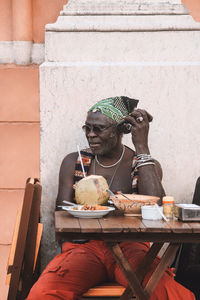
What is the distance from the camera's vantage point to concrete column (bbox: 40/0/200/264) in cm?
419

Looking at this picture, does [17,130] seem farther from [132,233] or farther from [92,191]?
[132,233]

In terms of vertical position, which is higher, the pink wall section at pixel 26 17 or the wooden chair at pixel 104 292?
the pink wall section at pixel 26 17

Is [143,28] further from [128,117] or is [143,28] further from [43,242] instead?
[43,242]

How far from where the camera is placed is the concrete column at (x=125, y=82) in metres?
4.19

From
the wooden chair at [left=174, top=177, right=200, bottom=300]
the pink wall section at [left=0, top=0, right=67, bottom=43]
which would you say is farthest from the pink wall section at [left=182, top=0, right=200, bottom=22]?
the wooden chair at [left=174, top=177, right=200, bottom=300]

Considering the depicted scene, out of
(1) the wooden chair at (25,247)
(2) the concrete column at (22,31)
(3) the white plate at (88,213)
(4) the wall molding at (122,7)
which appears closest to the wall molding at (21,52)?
(2) the concrete column at (22,31)

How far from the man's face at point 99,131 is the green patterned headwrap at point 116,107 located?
0.04m

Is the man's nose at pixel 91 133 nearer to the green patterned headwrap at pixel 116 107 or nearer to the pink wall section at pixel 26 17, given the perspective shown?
the green patterned headwrap at pixel 116 107

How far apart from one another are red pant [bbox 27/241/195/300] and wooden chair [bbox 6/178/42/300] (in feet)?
0.62

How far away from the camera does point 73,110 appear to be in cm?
421

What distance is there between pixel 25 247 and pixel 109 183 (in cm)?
72

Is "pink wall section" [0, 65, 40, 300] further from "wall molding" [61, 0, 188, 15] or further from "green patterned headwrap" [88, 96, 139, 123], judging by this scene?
"green patterned headwrap" [88, 96, 139, 123]

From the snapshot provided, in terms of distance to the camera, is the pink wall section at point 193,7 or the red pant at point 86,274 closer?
the red pant at point 86,274

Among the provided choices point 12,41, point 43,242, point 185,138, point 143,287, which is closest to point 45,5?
point 12,41
